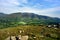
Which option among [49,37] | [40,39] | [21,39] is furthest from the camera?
[49,37]

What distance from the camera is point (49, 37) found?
31.9 m

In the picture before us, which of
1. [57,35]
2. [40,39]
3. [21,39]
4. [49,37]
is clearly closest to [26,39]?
[21,39]

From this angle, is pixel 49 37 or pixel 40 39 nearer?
pixel 40 39

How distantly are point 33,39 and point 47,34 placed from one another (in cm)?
600

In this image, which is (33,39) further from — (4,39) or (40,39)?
(4,39)

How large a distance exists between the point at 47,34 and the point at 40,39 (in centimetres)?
453

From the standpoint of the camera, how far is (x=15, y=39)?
28.2 metres

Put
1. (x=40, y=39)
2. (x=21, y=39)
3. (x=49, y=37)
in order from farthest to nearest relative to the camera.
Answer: (x=49, y=37) < (x=40, y=39) < (x=21, y=39)

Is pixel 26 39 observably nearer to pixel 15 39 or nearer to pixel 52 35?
pixel 15 39

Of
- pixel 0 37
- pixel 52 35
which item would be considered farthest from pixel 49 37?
pixel 0 37

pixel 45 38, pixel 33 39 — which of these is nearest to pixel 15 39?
pixel 33 39

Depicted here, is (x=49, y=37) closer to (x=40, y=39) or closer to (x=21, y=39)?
(x=40, y=39)

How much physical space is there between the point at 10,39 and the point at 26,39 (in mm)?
3592

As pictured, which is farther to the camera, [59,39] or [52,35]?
[52,35]
